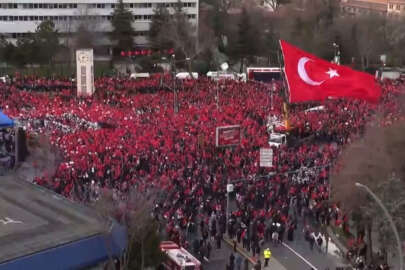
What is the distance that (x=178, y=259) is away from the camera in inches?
747

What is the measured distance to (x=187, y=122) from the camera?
110 feet

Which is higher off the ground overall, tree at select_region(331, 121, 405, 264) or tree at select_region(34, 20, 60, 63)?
tree at select_region(34, 20, 60, 63)

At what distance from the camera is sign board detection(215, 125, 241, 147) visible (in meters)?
26.5

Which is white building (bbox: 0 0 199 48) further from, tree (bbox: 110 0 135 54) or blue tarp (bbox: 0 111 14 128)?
blue tarp (bbox: 0 111 14 128)

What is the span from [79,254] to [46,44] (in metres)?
43.1

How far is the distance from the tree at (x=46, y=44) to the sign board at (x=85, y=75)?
13.4 m

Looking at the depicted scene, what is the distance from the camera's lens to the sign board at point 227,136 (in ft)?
87.0

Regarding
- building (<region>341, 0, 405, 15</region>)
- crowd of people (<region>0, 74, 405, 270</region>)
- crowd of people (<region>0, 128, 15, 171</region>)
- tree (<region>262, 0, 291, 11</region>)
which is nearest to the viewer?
crowd of people (<region>0, 74, 405, 270</region>)

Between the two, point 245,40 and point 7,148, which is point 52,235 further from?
point 245,40

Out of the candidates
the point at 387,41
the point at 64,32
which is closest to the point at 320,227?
the point at 387,41

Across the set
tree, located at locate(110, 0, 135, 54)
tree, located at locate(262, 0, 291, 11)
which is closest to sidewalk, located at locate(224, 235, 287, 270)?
tree, located at locate(110, 0, 135, 54)

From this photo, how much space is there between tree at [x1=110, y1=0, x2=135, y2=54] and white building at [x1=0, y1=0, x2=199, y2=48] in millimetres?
2808

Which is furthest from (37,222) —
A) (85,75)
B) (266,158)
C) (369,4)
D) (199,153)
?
(369,4)

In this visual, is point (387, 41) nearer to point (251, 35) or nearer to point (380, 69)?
point (380, 69)
